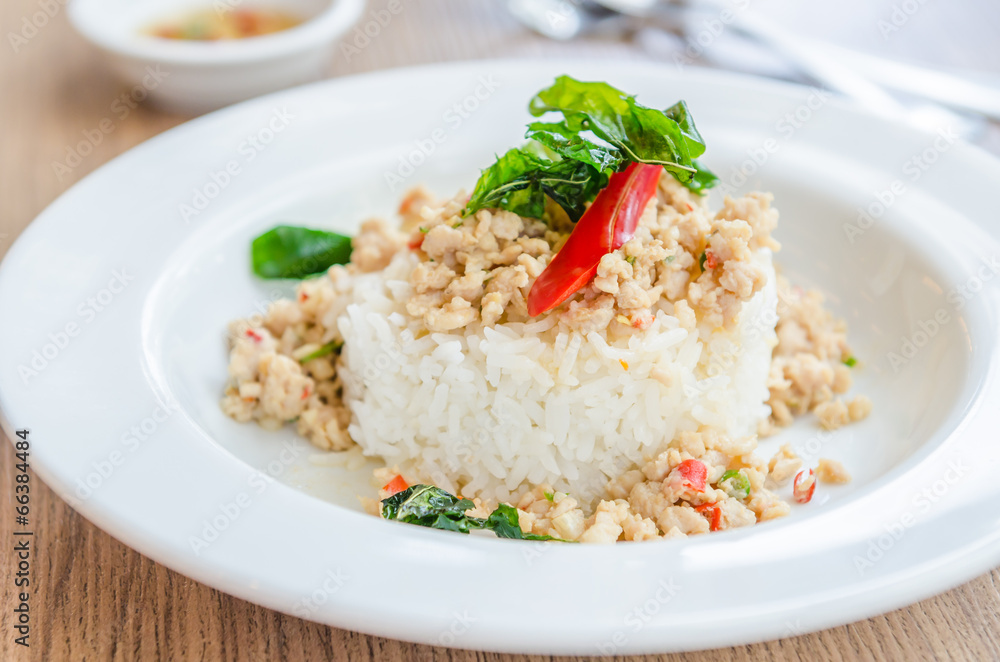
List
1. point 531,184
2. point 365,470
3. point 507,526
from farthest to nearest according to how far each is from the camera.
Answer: point 365,470, point 531,184, point 507,526

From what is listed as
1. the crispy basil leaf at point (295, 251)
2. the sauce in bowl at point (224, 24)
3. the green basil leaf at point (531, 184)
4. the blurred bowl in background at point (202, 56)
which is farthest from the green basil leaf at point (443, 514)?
the sauce in bowl at point (224, 24)

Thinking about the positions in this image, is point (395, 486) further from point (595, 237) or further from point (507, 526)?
point (595, 237)

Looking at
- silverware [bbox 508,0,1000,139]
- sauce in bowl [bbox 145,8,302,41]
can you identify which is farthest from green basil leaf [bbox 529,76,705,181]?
sauce in bowl [bbox 145,8,302,41]

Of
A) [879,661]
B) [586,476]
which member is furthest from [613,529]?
[879,661]

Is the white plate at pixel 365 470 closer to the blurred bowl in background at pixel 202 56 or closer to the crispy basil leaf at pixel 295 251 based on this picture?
the crispy basil leaf at pixel 295 251

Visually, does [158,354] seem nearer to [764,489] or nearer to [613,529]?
[613,529]

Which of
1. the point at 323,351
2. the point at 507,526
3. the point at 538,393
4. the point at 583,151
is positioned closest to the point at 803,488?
the point at 538,393
